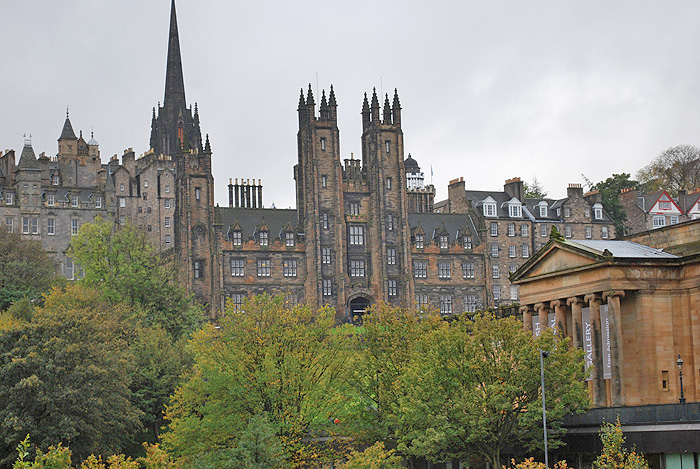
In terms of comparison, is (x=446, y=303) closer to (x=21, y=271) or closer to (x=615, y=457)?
(x=21, y=271)

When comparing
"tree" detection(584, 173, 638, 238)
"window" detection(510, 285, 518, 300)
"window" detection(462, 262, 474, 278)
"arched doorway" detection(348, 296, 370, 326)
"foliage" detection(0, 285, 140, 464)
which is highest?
"tree" detection(584, 173, 638, 238)

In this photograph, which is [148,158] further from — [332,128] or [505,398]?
[505,398]

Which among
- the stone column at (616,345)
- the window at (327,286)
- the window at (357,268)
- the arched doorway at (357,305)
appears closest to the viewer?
the stone column at (616,345)

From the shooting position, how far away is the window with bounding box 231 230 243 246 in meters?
128

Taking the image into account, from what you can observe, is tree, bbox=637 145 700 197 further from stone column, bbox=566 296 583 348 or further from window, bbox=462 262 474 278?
stone column, bbox=566 296 583 348

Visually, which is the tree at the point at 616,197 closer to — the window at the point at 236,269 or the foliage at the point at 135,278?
the window at the point at 236,269

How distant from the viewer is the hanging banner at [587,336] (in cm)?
6103

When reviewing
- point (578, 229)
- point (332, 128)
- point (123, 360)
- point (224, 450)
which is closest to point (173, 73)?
point (332, 128)

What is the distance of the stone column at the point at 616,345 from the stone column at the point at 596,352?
3.67 ft

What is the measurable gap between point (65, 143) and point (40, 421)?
339 feet

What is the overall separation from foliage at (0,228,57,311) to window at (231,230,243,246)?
2427 centimetres

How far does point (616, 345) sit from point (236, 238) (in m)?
74.9

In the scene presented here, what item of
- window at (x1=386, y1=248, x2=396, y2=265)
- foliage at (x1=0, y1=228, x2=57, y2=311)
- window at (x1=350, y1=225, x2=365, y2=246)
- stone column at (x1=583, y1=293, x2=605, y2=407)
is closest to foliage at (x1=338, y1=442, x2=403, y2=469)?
stone column at (x1=583, y1=293, x2=605, y2=407)

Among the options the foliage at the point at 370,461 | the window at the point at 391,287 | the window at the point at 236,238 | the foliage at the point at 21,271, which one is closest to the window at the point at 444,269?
the window at the point at 391,287
